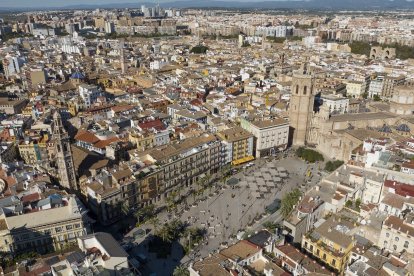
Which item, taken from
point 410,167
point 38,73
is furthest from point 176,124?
point 38,73

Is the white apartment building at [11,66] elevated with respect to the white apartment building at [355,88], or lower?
elevated

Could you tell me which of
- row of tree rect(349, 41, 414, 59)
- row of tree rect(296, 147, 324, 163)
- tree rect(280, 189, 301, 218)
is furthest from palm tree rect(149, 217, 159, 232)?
row of tree rect(349, 41, 414, 59)

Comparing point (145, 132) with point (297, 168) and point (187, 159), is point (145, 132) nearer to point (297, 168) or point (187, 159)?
point (187, 159)

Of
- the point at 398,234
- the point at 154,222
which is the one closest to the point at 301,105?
the point at 398,234

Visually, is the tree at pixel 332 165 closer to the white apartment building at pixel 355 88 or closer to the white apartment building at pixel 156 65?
the white apartment building at pixel 355 88

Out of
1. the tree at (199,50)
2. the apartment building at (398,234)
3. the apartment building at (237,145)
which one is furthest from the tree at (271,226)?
the tree at (199,50)
